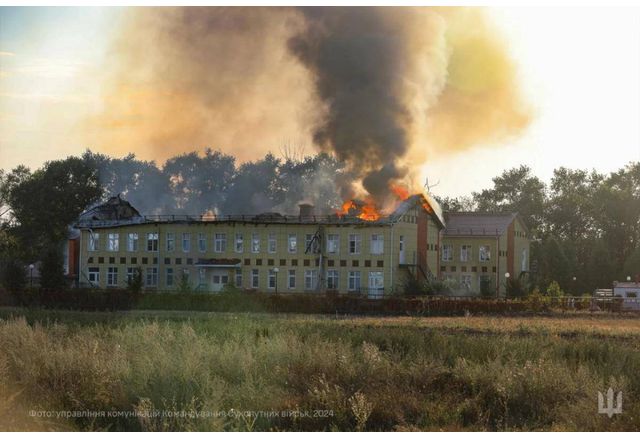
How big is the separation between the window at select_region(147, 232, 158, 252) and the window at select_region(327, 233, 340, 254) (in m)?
12.8

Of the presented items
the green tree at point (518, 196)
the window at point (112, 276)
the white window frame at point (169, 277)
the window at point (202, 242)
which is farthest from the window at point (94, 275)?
the green tree at point (518, 196)

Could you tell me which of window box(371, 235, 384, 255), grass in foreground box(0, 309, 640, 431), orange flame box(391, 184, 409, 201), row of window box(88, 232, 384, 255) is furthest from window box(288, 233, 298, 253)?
grass in foreground box(0, 309, 640, 431)

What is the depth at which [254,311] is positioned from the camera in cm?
5191

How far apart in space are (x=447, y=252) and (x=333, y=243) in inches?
526

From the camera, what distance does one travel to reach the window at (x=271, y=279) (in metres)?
66.2

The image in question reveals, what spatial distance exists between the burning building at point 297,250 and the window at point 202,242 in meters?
0.07

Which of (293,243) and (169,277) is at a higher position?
(293,243)

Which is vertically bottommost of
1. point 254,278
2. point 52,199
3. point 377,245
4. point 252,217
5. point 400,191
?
point 254,278

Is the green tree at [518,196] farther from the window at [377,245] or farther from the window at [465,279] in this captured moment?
the window at [377,245]

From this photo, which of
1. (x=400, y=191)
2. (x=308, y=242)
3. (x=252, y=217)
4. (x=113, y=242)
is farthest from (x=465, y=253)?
(x=113, y=242)

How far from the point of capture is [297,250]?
66062 millimetres

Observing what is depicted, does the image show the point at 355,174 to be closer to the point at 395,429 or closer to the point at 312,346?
the point at 312,346

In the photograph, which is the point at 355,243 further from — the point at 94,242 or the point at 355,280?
the point at 94,242

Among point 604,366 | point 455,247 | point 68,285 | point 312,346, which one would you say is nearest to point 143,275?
point 68,285
